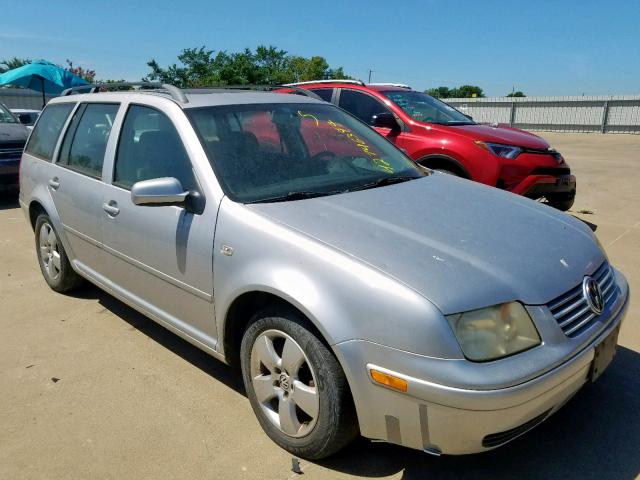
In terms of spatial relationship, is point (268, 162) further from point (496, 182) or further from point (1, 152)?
point (1, 152)

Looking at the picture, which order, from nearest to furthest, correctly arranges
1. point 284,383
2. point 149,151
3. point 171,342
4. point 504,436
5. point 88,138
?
point 504,436 < point 284,383 < point 149,151 < point 171,342 < point 88,138

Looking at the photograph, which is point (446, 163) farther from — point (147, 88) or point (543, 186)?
point (147, 88)

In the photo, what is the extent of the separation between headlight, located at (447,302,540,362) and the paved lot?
27.5 inches

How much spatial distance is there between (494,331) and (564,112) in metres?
32.1

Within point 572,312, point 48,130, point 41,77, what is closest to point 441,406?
point 572,312

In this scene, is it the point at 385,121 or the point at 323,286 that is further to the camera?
the point at 385,121

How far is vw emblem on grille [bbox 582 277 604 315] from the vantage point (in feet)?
7.63

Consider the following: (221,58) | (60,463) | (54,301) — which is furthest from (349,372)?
(221,58)

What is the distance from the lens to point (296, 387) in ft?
7.82

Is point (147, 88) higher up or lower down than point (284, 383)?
higher up

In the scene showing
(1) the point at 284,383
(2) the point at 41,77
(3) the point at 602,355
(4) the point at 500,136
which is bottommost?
(1) the point at 284,383

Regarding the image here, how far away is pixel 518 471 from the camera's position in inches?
92.8

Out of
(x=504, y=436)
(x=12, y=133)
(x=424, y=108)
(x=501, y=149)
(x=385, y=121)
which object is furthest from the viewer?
(x=12, y=133)

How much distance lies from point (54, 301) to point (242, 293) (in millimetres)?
2669
